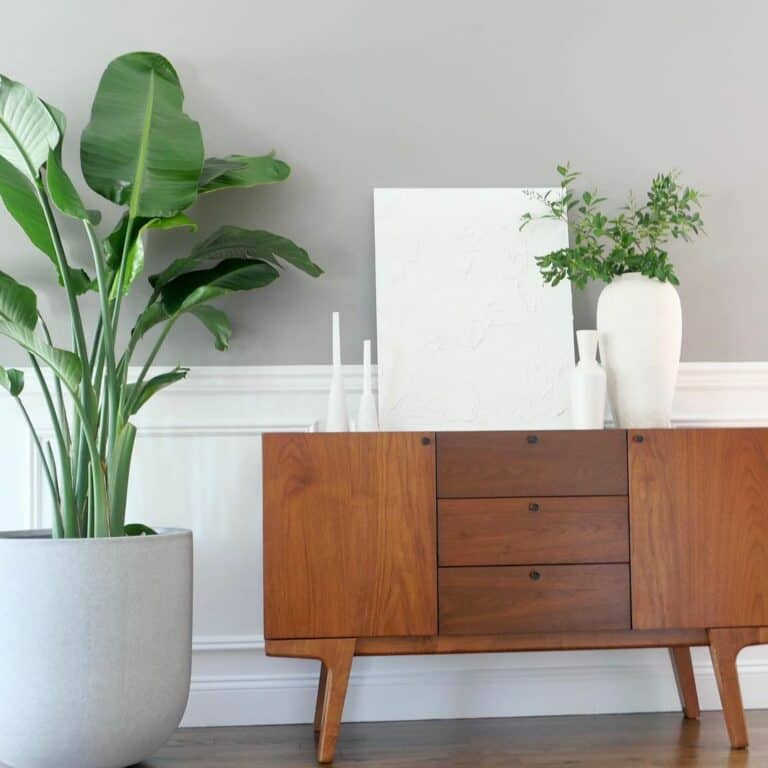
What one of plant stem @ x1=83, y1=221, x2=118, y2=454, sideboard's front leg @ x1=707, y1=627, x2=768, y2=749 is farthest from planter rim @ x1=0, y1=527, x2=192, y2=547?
sideboard's front leg @ x1=707, y1=627, x2=768, y2=749

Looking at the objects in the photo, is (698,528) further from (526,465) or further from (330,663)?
(330,663)

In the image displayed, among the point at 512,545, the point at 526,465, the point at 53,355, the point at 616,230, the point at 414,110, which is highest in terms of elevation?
the point at 414,110

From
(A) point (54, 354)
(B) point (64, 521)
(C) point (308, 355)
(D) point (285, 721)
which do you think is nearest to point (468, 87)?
(C) point (308, 355)

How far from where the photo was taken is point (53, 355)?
2143 mm

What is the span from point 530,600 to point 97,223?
1347mm

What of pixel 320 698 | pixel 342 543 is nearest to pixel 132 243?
pixel 342 543

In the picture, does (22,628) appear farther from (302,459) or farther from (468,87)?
(468,87)

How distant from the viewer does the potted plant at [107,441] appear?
83.7 inches

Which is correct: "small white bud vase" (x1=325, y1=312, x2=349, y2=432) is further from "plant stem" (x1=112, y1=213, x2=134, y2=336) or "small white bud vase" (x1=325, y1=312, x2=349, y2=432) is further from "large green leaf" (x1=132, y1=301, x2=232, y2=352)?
"plant stem" (x1=112, y1=213, x2=134, y2=336)

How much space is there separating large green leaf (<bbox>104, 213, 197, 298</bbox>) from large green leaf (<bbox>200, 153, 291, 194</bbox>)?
16 centimetres

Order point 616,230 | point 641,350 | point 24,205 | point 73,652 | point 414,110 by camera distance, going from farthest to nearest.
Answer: point 414,110 → point 616,230 → point 641,350 → point 24,205 → point 73,652

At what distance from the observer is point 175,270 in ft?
8.36

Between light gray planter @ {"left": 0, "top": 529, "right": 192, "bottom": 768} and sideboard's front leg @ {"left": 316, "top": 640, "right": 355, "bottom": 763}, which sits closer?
light gray planter @ {"left": 0, "top": 529, "right": 192, "bottom": 768}

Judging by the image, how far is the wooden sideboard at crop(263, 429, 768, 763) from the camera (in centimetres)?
230
